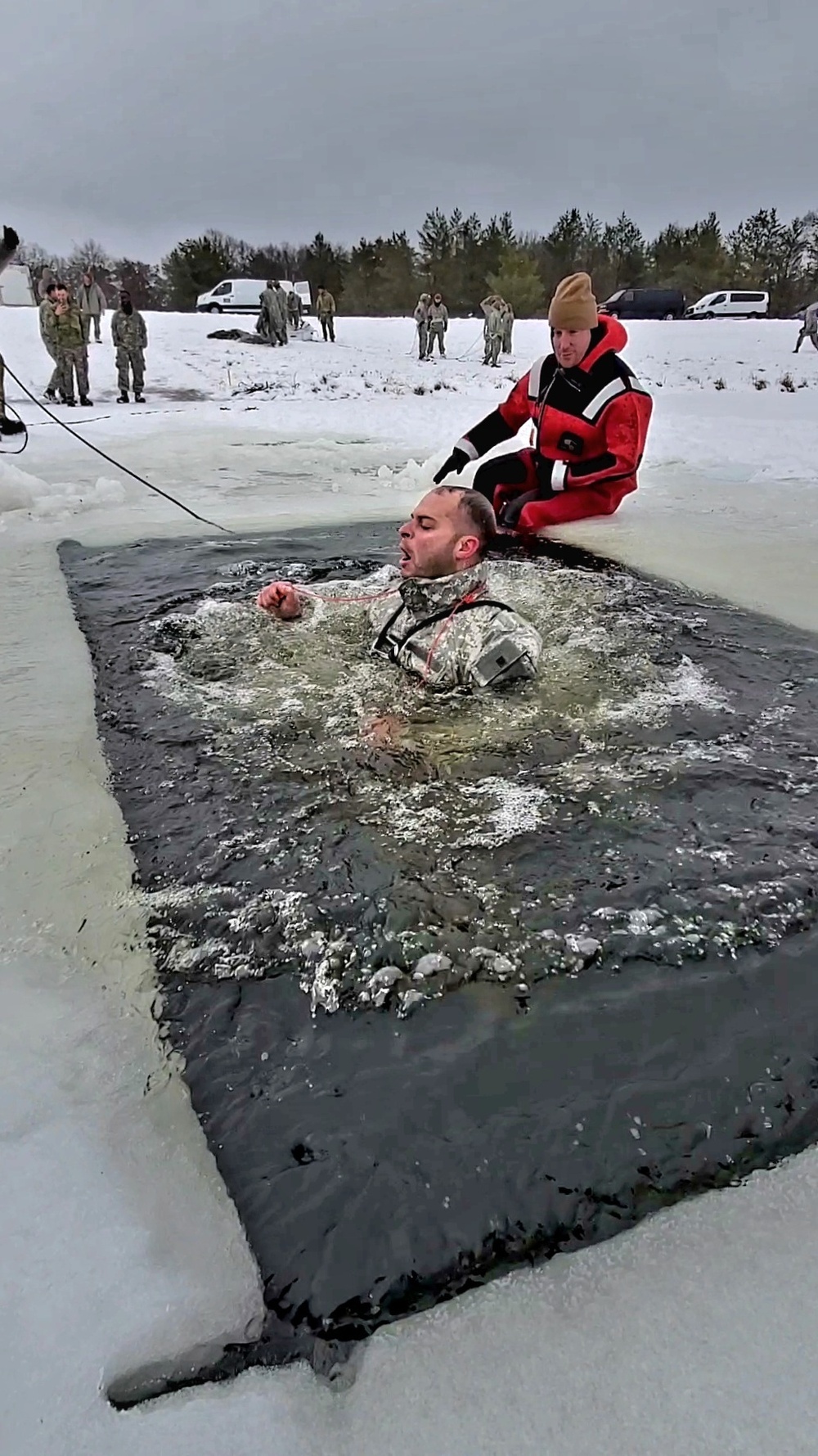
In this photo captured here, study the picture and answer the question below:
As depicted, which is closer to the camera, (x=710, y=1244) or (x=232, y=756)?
(x=710, y=1244)

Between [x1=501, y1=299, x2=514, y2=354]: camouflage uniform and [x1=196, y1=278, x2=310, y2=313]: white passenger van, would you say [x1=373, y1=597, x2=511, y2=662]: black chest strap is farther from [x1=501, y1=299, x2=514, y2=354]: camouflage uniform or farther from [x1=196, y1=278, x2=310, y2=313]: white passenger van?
[x1=196, y1=278, x2=310, y2=313]: white passenger van

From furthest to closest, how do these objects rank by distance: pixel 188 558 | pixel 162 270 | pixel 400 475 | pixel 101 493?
pixel 162 270
pixel 400 475
pixel 101 493
pixel 188 558

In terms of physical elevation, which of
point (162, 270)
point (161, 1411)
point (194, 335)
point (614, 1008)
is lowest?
point (161, 1411)

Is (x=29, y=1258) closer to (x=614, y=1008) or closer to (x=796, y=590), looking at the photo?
(x=614, y=1008)

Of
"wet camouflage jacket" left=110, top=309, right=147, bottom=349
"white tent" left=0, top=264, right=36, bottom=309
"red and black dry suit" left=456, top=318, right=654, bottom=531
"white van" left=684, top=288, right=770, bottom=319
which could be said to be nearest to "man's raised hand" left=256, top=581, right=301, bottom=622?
"red and black dry suit" left=456, top=318, right=654, bottom=531

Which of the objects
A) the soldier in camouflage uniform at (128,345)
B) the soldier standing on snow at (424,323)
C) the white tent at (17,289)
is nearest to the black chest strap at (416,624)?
the soldier in camouflage uniform at (128,345)

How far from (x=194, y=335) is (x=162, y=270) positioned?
72.4 ft

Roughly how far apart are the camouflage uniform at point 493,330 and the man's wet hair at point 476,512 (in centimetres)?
1875

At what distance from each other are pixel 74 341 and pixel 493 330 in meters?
11.0

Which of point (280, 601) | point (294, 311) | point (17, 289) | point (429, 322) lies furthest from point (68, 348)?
point (17, 289)

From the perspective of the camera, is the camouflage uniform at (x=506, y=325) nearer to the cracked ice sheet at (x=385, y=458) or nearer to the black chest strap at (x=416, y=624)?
the cracked ice sheet at (x=385, y=458)

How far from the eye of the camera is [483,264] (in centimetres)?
4169

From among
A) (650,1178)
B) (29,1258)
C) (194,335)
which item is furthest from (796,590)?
(194,335)

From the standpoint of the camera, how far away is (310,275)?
145 feet
